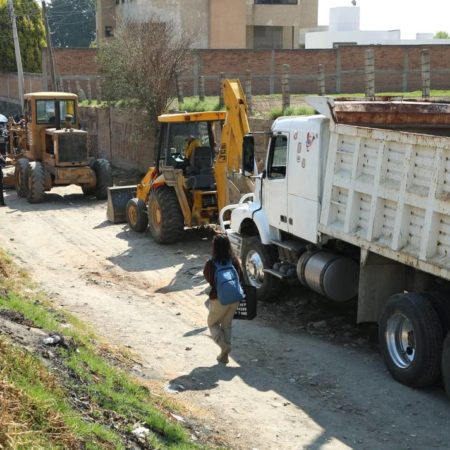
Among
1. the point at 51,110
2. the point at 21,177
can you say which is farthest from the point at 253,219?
the point at 51,110

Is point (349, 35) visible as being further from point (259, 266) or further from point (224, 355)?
point (224, 355)

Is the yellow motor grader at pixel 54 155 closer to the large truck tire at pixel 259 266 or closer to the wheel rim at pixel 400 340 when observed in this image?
the large truck tire at pixel 259 266

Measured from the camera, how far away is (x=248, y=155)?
12.6 metres

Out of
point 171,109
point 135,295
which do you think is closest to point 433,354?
point 135,295

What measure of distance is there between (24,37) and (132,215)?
139ft

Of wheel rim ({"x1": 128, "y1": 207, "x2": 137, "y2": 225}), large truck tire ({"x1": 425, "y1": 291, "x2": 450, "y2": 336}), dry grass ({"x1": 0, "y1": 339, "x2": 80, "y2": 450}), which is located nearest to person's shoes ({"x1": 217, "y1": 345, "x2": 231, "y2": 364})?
large truck tire ({"x1": 425, "y1": 291, "x2": 450, "y2": 336})

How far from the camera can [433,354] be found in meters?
8.52

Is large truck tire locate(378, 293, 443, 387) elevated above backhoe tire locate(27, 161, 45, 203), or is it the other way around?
large truck tire locate(378, 293, 443, 387)

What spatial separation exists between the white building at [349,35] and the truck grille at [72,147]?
3421 cm

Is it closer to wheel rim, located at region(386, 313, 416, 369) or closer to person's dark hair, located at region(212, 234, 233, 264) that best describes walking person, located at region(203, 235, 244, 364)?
person's dark hair, located at region(212, 234, 233, 264)

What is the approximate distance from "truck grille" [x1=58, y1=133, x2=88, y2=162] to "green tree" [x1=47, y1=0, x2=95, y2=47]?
70299mm

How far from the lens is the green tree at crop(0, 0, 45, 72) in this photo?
187ft

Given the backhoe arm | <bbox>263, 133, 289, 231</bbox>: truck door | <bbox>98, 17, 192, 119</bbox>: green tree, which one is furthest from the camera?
<bbox>98, 17, 192, 119</bbox>: green tree

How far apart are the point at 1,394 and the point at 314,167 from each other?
5.91 m
